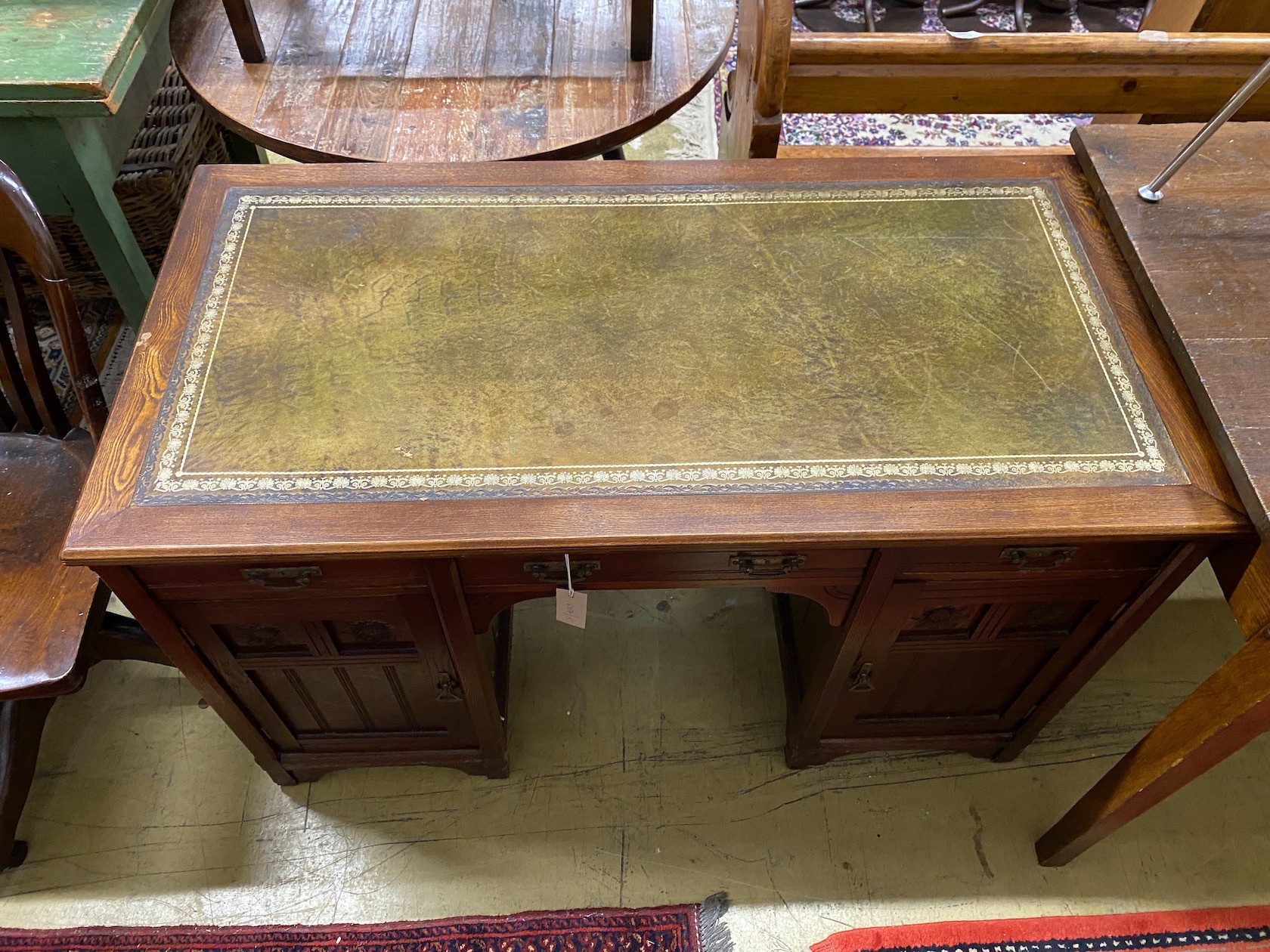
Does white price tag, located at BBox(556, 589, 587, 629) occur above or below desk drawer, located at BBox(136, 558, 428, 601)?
below

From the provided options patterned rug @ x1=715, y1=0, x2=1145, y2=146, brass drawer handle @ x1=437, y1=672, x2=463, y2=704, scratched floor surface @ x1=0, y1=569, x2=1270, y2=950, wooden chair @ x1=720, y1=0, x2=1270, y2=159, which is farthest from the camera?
patterned rug @ x1=715, y1=0, x2=1145, y2=146

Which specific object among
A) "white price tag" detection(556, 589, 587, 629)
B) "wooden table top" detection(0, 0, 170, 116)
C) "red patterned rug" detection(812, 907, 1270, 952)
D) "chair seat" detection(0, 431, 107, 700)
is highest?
"wooden table top" detection(0, 0, 170, 116)

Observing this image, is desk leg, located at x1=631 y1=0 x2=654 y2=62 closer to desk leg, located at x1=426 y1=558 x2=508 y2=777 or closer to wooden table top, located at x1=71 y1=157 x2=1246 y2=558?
wooden table top, located at x1=71 y1=157 x2=1246 y2=558

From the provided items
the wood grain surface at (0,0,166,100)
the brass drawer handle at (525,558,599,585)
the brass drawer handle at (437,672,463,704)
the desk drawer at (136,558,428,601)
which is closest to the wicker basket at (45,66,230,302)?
the wood grain surface at (0,0,166,100)

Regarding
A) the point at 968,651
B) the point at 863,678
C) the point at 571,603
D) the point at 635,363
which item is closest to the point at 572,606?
the point at 571,603

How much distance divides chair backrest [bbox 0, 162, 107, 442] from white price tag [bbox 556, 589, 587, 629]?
887 millimetres

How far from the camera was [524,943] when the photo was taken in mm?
1600

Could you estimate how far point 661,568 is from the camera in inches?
47.3

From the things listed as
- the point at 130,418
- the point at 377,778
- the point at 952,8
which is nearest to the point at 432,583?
the point at 130,418

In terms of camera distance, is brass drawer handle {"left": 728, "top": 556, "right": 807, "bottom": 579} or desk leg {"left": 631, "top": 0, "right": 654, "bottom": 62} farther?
desk leg {"left": 631, "top": 0, "right": 654, "bottom": 62}

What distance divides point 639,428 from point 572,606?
0.28 meters

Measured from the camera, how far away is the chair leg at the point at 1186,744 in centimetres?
112

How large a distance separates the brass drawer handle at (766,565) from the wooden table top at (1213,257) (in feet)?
1.88

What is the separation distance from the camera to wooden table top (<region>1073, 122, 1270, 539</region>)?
1131mm
